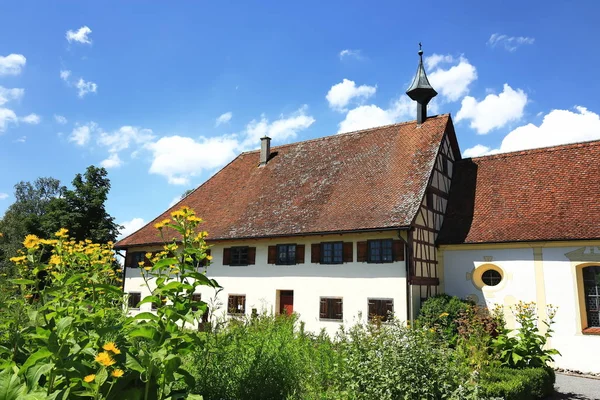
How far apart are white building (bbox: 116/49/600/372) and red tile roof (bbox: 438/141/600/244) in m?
0.05

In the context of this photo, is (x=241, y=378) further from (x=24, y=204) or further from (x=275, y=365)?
(x=24, y=204)

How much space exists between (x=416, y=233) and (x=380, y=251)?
1.50 meters

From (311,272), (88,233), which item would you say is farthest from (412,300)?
(88,233)

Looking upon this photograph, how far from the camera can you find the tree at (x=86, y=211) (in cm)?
3275

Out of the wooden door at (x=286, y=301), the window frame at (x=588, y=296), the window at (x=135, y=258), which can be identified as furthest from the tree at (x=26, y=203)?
the window frame at (x=588, y=296)

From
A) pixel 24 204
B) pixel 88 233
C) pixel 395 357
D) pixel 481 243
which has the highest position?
pixel 24 204

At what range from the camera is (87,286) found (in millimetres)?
4969

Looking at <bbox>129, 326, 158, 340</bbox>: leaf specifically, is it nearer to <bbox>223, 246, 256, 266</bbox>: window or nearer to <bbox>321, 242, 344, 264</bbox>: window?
<bbox>321, 242, 344, 264</bbox>: window

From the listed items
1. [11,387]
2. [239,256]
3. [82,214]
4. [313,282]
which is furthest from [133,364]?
[82,214]

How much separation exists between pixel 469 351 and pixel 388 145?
13.5 m

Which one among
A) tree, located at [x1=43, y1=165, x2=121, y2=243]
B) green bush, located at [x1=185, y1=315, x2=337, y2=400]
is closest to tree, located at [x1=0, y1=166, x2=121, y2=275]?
tree, located at [x1=43, y1=165, x2=121, y2=243]

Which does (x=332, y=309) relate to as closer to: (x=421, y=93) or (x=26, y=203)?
(x=421, y=93)

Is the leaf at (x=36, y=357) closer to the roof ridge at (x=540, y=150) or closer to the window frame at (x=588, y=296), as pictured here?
the window frame at (x=588, y=296)

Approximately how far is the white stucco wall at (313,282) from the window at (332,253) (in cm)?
19
